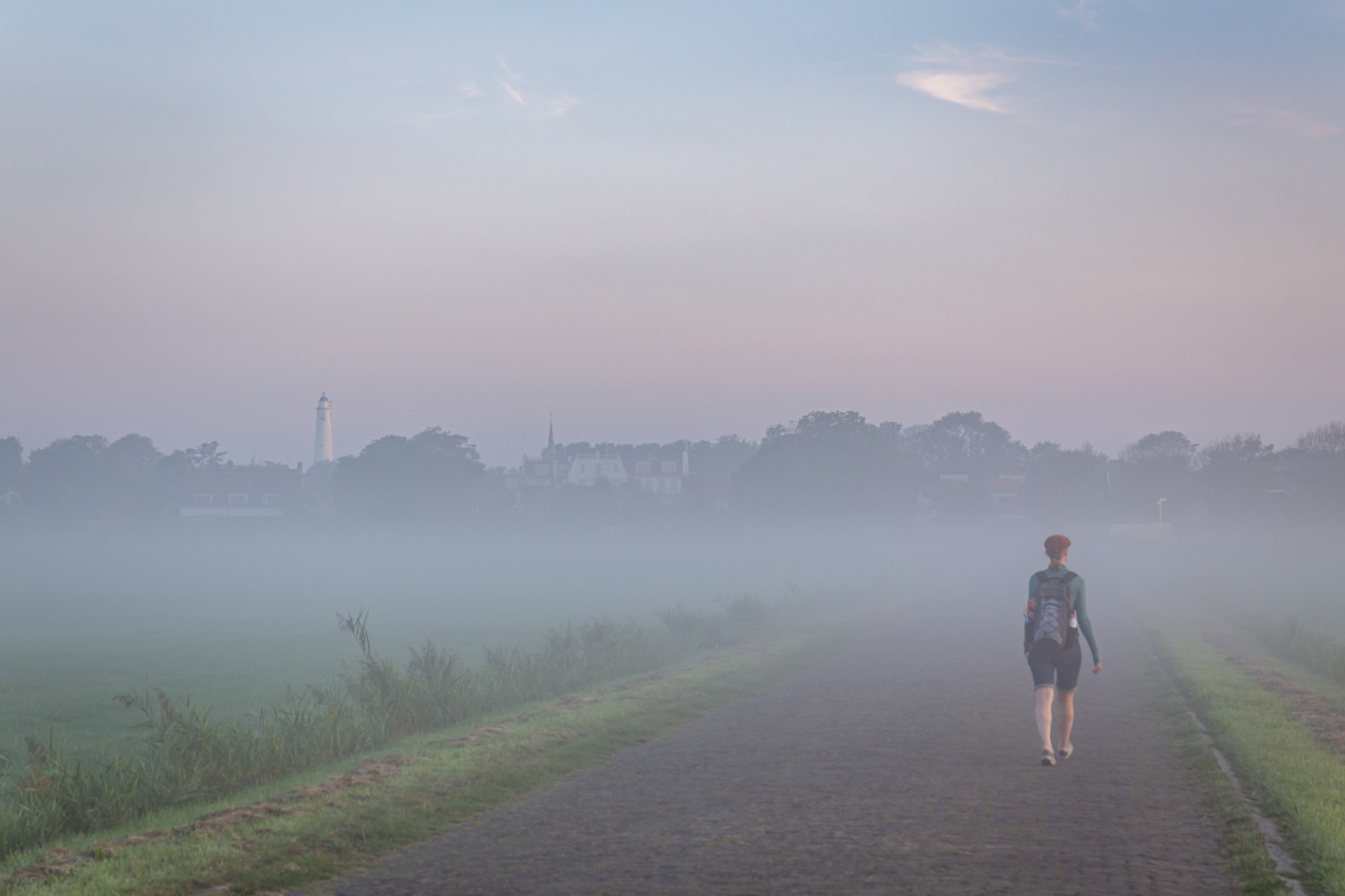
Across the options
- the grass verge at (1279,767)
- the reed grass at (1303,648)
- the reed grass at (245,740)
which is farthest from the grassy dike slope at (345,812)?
the reed grass at (1303,648)

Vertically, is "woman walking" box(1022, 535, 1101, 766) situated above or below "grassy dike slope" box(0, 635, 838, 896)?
above

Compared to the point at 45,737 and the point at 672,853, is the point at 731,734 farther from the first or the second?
the point at 45,737

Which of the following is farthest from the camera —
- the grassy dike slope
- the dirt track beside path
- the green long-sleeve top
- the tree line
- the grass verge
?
the tree line

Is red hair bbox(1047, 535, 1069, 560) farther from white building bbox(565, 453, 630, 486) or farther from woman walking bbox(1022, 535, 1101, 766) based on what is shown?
white building bbox(565, 453, 630, 486)

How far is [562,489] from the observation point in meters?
120

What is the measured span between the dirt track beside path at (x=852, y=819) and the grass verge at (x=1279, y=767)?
56 cm

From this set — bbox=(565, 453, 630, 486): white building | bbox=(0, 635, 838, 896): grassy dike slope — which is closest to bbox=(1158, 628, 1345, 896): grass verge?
bbox=(0, 635, 838, 896): grassy dike slope

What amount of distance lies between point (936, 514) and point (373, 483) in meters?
54.0

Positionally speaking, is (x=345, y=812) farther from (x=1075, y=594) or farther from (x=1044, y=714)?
(x=1075, y=594)

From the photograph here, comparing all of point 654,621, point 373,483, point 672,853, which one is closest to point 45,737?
point 672,853

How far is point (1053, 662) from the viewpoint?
12609mm

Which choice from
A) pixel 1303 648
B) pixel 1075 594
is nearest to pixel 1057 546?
pixel 1075 594

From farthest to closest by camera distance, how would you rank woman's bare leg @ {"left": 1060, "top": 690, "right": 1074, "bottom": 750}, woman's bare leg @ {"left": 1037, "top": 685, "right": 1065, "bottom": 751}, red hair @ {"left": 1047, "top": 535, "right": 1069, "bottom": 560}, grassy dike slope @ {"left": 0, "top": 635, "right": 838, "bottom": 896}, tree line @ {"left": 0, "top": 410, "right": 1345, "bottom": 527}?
1. tree line @ {"left": 0, "top": 410, "right": 1345, "bottom": 527}
2. woman's bare leg @ {"left": 1060, "top": 690, "right": 1074, "bottom": 750}
3. woman's bare leg @ {"left": 1037, "top": 685, "right": 1065, "bottom": 751}
4. red hair @ {"left": 1047, "top": 535, "right": 1069, "bottom": 560}
5. grassy dike slope @ {"left": 0, "top": 635, "right": 838, "bottom": 896}

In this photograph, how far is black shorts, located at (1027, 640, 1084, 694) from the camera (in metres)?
12.5
